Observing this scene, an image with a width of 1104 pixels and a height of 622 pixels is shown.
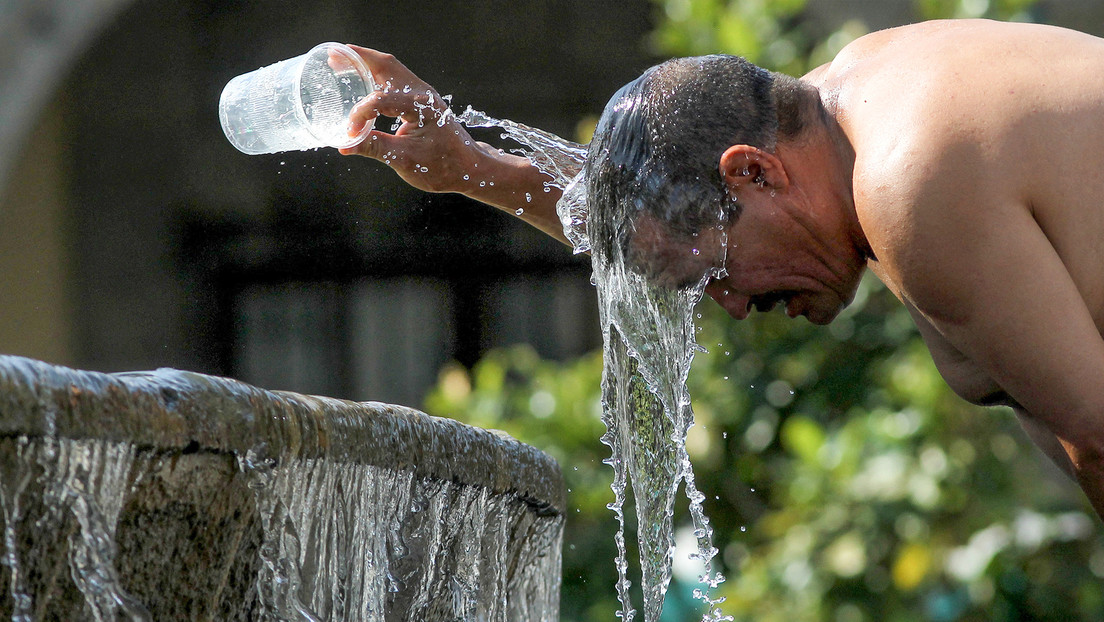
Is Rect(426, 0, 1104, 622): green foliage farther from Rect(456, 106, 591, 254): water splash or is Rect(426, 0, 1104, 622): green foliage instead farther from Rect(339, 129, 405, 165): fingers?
Rect(339, 129, 405, 165): fingers

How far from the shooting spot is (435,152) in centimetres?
252

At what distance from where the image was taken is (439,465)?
6.26 ft

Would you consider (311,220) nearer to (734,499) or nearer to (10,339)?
(10,339)

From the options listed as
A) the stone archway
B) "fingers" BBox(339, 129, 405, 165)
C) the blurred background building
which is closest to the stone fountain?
"fingers" BBox(339, 129, 405, 165)

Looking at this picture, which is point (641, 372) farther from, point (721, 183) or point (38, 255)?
point (38, 255)

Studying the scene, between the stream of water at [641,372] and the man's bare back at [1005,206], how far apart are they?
443mm

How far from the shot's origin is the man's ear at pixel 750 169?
78.2 inches

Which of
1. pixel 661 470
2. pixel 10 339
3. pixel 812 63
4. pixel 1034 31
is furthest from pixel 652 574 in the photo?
pixel 10 339

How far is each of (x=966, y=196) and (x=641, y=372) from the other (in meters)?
0.94

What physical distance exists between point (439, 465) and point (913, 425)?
8.15ft

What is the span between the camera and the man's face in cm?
207

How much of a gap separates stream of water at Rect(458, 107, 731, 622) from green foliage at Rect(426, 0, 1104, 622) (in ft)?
3.89

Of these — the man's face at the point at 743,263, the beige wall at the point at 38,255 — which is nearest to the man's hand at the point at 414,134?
the man's face at the point at 743,263

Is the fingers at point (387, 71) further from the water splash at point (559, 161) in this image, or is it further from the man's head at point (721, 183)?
the man's head at point (721, 183)
